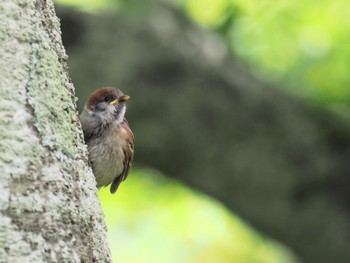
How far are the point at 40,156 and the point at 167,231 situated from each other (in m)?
6.99

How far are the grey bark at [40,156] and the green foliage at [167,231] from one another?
606 centimetres

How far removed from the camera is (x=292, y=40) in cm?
768

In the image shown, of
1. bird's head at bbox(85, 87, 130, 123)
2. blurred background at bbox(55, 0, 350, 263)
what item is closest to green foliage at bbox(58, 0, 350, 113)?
blurred background at bbox(55, 0, 350, 263)

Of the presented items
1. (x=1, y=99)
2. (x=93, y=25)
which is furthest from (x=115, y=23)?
(x=1, y=99)

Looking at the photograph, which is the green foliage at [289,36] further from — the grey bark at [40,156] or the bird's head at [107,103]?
the grey bark at [40,156]

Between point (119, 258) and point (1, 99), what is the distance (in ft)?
21.6

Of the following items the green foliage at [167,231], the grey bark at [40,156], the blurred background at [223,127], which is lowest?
the green foliage at [167,231]

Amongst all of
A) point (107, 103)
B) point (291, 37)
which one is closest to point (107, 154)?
point (107, 103)

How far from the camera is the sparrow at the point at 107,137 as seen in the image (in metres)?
3.74

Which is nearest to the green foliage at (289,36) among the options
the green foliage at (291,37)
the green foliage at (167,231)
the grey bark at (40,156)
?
the green foliage at (291,37)

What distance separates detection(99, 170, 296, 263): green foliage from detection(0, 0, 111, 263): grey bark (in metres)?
6.06

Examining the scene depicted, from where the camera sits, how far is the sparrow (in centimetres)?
374

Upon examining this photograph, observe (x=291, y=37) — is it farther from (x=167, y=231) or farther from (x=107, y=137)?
(x=107, y=137)

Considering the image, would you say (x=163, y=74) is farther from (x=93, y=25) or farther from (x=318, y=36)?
(x=318, y=36)
